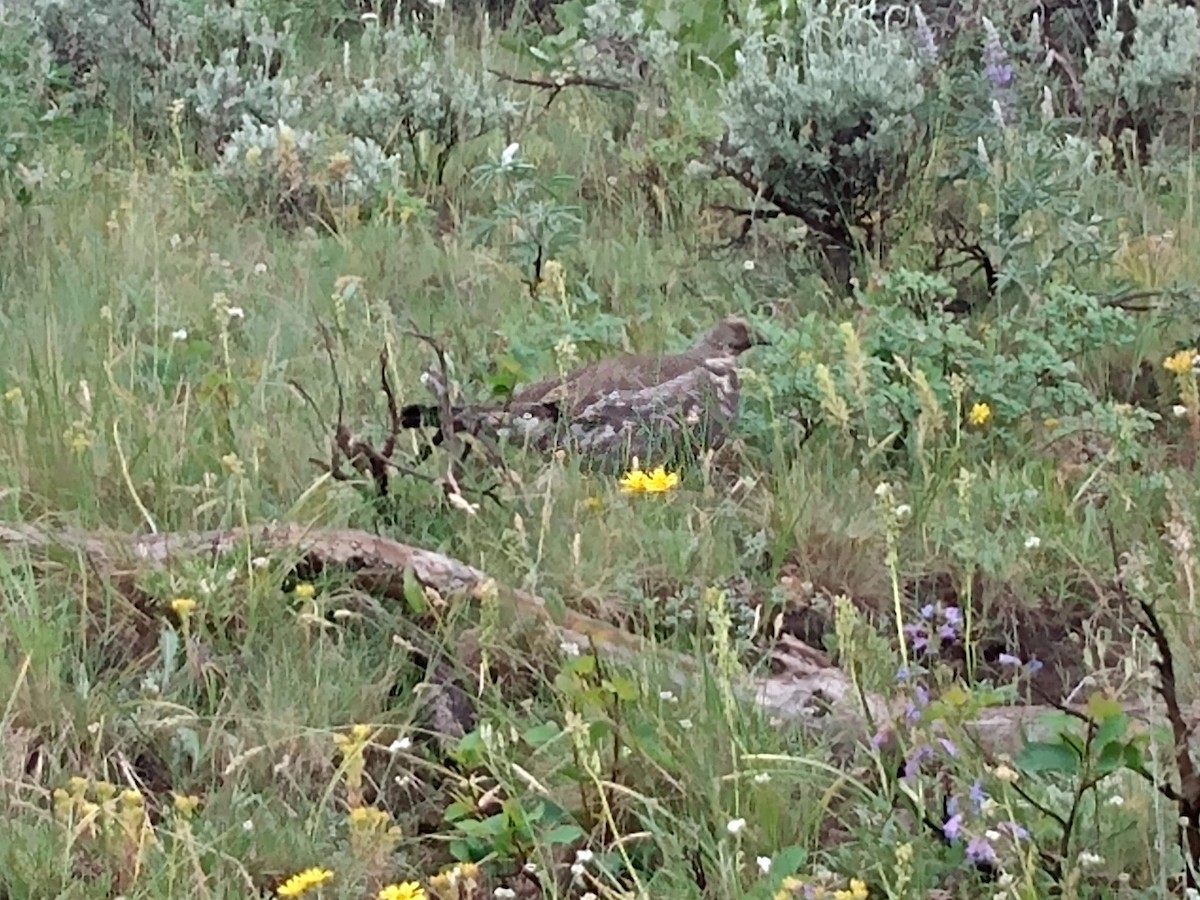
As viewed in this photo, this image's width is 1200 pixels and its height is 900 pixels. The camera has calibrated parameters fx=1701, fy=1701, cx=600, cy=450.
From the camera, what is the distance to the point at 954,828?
204 centimetres

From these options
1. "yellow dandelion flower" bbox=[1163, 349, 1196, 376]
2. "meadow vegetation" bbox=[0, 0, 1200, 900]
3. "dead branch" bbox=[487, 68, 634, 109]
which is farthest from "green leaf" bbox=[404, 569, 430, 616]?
"dead branch" bbox=[487, 68, 634, 109]

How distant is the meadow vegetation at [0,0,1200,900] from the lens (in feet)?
7.20

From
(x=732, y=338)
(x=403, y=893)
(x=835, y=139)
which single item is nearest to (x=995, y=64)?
(x=835, y=139)

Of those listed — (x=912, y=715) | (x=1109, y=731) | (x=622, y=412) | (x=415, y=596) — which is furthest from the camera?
(x=622, y=412)

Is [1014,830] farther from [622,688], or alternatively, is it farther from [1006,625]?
[1006,625]

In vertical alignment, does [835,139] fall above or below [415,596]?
above

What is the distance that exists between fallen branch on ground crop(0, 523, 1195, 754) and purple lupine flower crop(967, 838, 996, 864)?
0.23m

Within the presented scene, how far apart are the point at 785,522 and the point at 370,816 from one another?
44.9 inches

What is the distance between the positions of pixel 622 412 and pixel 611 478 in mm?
200

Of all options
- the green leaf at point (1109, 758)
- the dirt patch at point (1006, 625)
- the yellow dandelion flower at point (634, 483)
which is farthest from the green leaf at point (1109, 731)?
the yellow dandelion flower at point (634, 483)

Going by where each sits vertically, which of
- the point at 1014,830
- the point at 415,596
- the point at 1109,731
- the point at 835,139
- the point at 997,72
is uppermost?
the point at 997,72

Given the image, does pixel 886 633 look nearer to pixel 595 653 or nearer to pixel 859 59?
pixel 595 653

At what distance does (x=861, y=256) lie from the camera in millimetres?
4488

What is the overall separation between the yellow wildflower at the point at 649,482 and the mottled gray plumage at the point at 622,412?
258 mm
